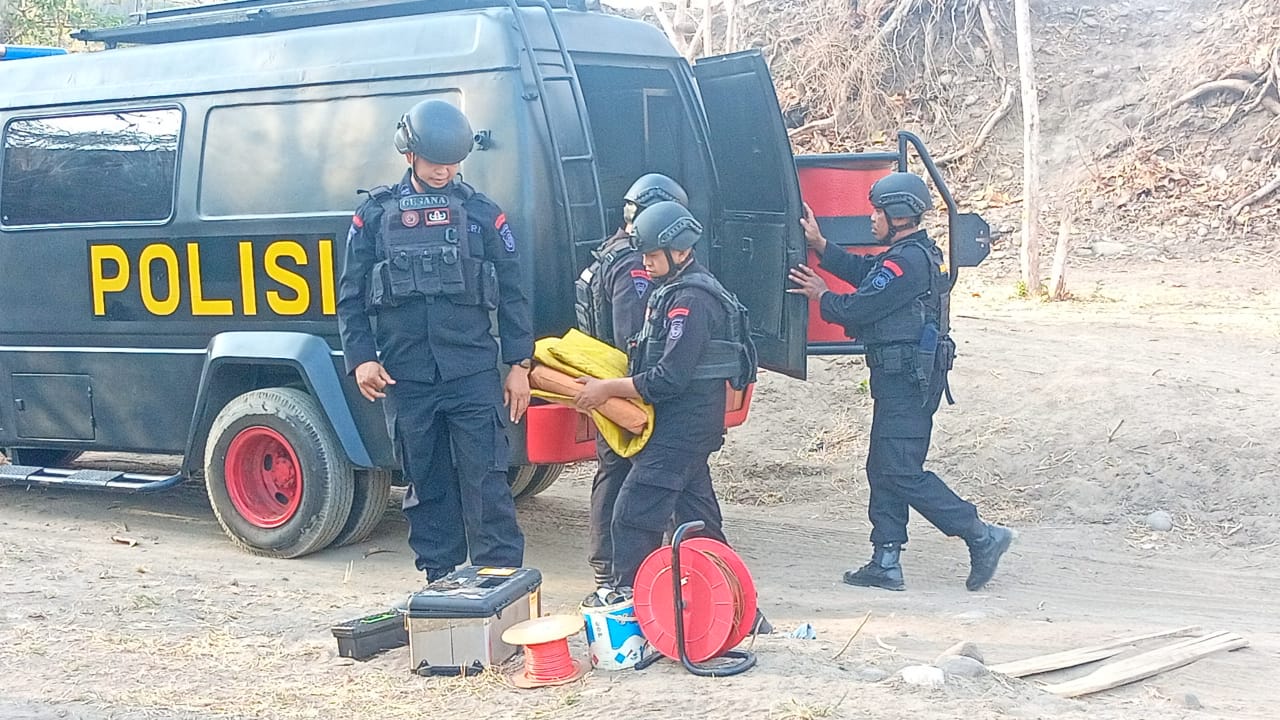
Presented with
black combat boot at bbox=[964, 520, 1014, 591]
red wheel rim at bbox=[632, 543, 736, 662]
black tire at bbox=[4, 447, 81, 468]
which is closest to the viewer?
red wheel rim at bbox=[632, 543, 736, 662]

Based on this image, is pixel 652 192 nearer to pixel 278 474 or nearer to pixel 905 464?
pixel 905 464

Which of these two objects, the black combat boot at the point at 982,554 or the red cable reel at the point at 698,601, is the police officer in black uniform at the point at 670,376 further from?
the black combat boot at the point at 982,554

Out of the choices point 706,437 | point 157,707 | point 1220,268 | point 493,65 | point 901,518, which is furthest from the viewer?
point 1220,268

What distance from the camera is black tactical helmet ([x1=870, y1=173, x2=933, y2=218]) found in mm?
5820

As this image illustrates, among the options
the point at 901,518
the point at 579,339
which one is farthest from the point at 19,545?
the point at 901,518

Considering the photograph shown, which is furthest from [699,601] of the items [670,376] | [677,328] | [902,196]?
[902,196]

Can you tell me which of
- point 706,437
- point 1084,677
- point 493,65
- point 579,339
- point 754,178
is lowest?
point 1084,677

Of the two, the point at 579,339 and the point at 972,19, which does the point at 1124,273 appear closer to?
the point at 972,19

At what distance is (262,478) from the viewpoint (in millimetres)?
6285

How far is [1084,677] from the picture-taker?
14.5 ft

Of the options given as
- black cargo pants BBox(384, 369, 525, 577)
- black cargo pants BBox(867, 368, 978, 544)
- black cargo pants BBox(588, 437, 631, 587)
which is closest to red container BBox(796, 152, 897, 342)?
black cargo pants BBox(867, 368, 978, 544)

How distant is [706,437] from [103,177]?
129 inches

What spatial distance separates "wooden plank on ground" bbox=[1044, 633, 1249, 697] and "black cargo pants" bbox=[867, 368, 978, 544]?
1.21 meters

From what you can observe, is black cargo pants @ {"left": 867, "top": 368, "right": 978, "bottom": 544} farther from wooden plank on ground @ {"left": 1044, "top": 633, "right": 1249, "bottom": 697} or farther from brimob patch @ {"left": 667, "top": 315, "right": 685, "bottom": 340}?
brimob patch @ {"left": 667, "top": 315, "right": 685, "bottom": 340}
